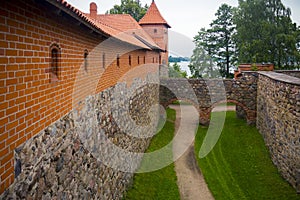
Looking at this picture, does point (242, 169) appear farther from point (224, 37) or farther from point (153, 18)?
point (224, 37)

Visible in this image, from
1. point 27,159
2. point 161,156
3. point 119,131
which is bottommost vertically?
point 161,156

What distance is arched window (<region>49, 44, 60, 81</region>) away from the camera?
4.00 m

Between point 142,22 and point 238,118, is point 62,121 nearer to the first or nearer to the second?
point 238,118

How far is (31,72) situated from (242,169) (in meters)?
9.62

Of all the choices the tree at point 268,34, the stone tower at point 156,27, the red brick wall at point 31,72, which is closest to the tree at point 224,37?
the tree at point 268,34

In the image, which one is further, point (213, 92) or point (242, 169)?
point (213, 92)

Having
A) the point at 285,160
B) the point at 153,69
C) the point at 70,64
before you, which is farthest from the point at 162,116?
the point at 70,64

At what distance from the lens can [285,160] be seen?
9719mm

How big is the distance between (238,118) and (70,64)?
15.5 meters

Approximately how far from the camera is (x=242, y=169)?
1119 cm

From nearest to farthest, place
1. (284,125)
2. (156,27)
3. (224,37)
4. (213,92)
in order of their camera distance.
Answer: (284,125) < (213,92) < (156,27) < (224,37)

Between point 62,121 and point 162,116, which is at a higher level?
point 62,121

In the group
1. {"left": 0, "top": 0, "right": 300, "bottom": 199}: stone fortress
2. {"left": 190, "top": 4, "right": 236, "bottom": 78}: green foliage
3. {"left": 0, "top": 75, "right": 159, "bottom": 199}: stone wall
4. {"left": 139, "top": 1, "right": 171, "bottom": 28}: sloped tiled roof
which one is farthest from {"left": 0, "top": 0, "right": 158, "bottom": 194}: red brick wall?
{"left": 190, "top": 4, "right": 236, "bottom": 78}: green foliage

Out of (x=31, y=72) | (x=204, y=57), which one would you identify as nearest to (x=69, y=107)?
(x=31, y=72)
